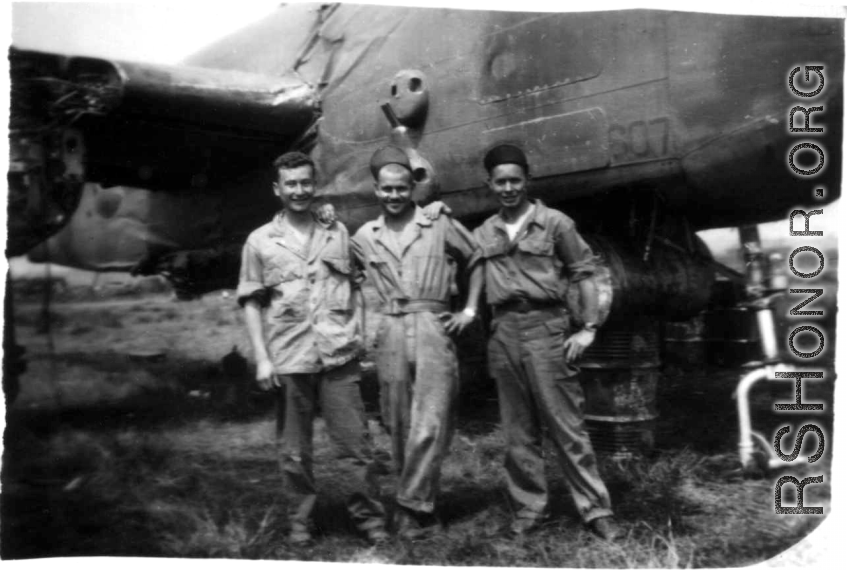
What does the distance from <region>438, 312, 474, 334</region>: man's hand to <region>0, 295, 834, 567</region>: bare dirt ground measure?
0.78 m

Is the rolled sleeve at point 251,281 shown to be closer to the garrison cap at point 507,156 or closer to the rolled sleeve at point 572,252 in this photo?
the garrison cap at point 507,156

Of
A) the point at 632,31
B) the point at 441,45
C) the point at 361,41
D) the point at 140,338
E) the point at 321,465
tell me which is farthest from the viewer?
the point at 140,338

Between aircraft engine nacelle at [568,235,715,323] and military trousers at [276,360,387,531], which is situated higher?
aircraft engine nacelle at [568,235,715,323]

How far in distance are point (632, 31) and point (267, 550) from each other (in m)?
2.55

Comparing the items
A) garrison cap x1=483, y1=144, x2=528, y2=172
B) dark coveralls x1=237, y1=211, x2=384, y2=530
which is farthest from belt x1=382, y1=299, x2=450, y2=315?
garrison cap x1=483, y1=144, x2=528, y2=172

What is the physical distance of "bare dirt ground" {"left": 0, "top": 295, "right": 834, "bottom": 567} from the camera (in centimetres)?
315

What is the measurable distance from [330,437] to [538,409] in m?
0.79

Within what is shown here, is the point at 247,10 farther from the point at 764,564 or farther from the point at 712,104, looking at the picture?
the point at 764,564

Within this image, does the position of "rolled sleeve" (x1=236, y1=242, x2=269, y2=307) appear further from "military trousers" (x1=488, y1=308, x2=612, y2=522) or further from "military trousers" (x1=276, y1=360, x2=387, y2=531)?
"military trousers" (x1=488, y1=308, x2=612, y2=522)

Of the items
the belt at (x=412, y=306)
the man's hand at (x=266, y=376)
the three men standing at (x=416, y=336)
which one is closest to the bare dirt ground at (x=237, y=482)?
the three men standing at (x=416, y=336)

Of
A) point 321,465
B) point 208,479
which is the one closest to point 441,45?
point 321,465

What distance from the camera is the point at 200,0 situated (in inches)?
145

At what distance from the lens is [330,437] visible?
310cm

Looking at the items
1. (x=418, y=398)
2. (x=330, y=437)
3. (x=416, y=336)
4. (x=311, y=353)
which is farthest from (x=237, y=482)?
(x=416, y=336)
